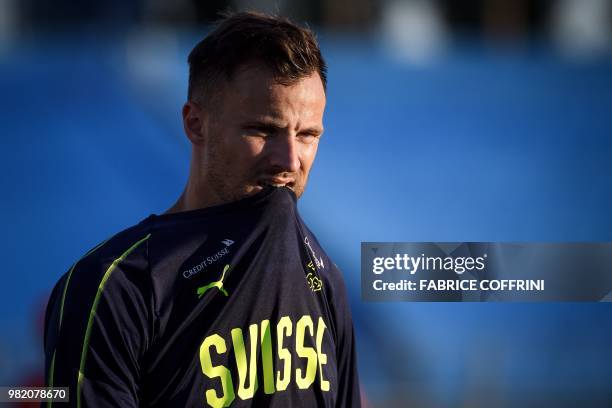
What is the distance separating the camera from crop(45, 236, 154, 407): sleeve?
1180 millimetres

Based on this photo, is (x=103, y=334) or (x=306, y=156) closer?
(x=103, y=334)

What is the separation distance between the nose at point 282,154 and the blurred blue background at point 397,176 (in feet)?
6.35

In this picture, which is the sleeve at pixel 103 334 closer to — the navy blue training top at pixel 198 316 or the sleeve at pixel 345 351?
the navy blue training top at pixel 198 316

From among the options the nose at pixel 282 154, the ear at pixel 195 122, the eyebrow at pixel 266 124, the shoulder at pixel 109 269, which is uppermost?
the ear at pixel 195 122

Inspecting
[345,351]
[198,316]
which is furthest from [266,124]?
[345,351]

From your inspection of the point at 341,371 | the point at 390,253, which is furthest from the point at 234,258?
the point at 390,253

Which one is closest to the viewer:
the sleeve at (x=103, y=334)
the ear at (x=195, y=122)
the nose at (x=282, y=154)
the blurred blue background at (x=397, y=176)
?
the sleeve at (x=103, y=334)

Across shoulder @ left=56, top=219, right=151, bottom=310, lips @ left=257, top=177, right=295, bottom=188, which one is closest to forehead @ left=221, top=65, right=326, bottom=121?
lips @ left=257, top=177, right=295, bottom=188

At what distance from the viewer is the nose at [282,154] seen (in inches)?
52.6

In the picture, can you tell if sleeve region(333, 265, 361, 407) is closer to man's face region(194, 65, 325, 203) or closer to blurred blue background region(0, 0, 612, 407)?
man's face region(194, 65, 325, 203)

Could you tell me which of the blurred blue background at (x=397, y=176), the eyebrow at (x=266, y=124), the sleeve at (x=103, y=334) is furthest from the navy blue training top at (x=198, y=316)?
the blurred blue background at (x=397, y=176)

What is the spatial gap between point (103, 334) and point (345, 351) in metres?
0.50

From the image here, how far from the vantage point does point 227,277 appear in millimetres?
1259

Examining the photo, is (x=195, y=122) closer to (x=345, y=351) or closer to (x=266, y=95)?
(x=266, y=95)
